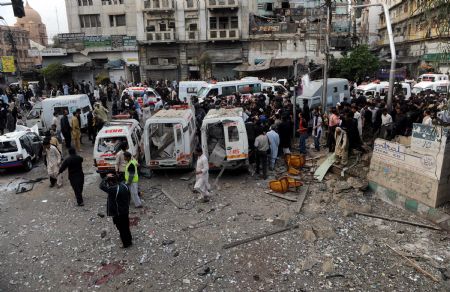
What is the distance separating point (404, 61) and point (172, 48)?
24.6 meters

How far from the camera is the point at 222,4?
120ft

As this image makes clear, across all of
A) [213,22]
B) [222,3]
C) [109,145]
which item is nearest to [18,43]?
[213,22]

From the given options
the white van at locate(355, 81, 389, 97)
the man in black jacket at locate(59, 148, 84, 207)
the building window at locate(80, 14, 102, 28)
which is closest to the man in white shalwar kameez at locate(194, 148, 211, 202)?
the man in black jacket at locate(59, 148, 84, 207)

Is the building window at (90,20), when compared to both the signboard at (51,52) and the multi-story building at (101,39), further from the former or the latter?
the signboard at (51,52)

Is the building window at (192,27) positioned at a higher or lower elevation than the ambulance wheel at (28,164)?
higher

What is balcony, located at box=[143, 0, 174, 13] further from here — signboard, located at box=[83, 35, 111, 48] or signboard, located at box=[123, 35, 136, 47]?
signboard, located at box=[83, 35, 111, 48]

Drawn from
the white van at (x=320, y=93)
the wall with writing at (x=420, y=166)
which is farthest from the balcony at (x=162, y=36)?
the wall with writing at (x=420, y=166)

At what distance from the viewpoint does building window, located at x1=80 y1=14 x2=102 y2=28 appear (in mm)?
40812

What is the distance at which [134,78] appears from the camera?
3938 centimetres

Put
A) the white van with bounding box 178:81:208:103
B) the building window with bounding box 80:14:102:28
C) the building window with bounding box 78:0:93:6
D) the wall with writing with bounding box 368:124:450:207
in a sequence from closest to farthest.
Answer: the wall with writing with bounding box 368:124:450:207
the white van with bounding box 178:81:208:103
the building window with bounding box 78:0:93:6
the building window with bounding box 80:14:102:28

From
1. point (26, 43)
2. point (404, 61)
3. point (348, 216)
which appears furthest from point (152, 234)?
point (26, 43)

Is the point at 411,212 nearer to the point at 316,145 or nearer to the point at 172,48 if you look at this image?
the point at 316,145

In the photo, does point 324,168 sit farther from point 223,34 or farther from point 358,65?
point 223,34

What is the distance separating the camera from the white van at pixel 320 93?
54.8 ft
